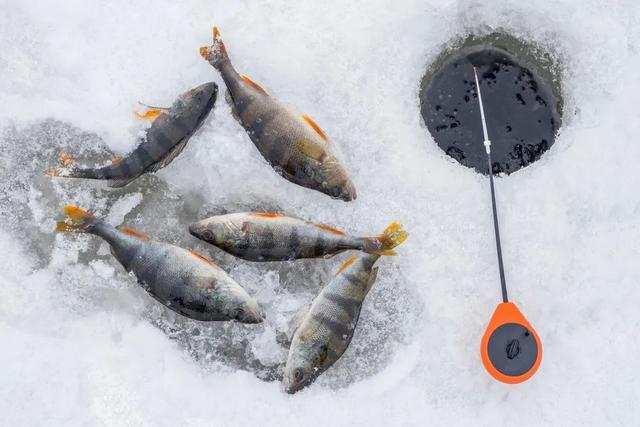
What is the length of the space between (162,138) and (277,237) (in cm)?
92

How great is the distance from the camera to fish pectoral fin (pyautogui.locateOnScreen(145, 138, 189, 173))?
3572mm

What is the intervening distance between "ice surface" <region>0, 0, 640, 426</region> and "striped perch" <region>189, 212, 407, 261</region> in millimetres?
185

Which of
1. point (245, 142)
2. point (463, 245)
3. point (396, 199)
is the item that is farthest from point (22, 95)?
point (463, 245)

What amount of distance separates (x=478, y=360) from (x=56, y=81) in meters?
3.24

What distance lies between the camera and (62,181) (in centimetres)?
372

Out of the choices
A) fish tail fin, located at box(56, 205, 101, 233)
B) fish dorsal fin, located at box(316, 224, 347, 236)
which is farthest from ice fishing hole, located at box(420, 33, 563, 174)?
fish tail fin, located at box(56, 205, 101, 233)

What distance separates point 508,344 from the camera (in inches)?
137

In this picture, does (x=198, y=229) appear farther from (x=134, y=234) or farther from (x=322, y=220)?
(x=322, y=220)

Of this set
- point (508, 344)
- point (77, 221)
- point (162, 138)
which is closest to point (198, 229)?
point (162, 138)

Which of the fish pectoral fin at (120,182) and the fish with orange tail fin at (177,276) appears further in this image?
the fish pectoral fin at (120,182)

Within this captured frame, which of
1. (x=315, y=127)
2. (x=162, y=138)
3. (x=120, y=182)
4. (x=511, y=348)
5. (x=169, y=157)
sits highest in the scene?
(x=315, y=127)

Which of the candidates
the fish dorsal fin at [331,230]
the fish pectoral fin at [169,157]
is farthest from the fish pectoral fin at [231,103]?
the fish dorsal fin at [331,230]

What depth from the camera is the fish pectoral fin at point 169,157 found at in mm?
3572

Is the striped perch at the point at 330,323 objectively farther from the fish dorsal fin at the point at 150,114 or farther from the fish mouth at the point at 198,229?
the fish dorsal fin at the point at 150,114
